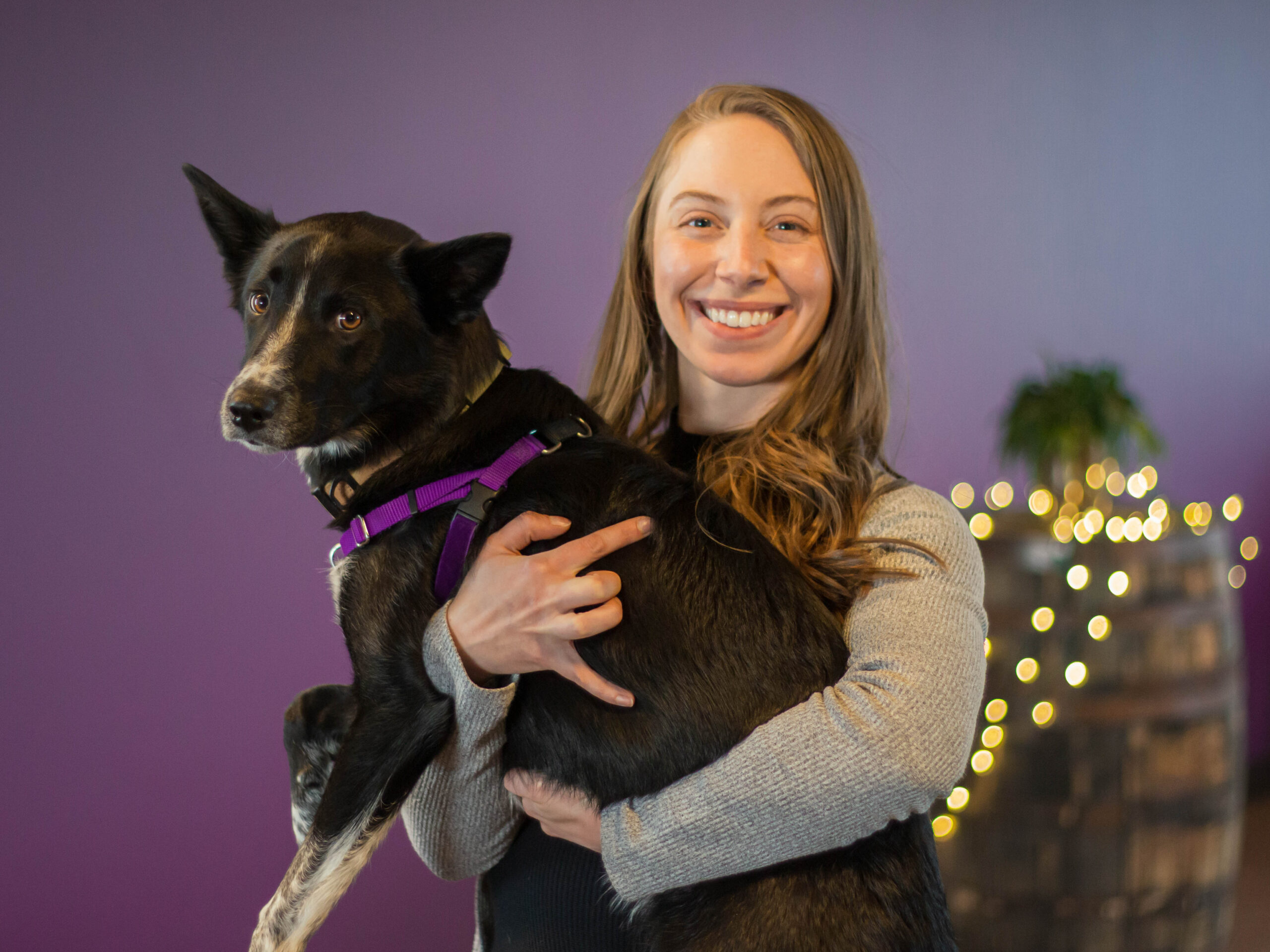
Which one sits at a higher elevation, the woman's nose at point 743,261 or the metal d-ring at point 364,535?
the woman's nose at point 743,261

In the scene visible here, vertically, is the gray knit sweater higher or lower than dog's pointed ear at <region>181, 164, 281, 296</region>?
lower

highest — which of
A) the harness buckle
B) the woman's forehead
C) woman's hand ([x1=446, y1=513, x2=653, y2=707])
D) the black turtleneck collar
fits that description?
the woman's forehead

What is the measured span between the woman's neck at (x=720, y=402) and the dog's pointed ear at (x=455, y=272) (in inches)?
17.7

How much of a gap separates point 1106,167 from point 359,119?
10.5ft

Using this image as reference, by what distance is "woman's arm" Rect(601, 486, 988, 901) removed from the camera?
3.67 ft

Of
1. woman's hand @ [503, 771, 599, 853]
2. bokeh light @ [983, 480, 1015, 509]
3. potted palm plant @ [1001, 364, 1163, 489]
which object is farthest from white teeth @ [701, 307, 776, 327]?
potted palm plant @ [1001, 364, 1163, 489]

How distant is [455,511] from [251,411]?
0.99 ft

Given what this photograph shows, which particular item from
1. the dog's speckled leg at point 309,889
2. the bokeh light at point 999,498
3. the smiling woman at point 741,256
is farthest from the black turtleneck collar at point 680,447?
the bokeh light at point 999,498

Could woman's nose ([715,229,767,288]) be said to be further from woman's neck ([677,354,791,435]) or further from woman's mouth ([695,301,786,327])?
woman's neck ([677,354,791,435])

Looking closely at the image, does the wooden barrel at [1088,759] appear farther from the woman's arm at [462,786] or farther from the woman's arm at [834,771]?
the woman's arm at [462,786]

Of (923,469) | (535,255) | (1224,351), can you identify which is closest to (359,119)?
(535,255)

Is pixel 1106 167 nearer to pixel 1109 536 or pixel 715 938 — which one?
pixel 1109 536

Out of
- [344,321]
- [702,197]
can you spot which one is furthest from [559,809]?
[702,197]

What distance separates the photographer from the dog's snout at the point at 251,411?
51.0 inches
